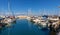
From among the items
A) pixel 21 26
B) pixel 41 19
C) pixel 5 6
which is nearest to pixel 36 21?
pixel 41 19

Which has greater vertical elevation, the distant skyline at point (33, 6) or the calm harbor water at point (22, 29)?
the distant skyline at point (33, 6)

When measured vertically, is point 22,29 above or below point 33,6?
below

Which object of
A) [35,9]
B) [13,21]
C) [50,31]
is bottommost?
[50,31]

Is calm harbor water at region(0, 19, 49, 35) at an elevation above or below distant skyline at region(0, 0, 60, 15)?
below

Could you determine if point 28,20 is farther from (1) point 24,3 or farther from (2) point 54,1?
(2) point 54,1
